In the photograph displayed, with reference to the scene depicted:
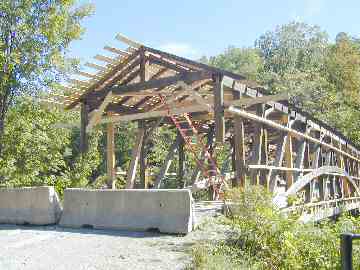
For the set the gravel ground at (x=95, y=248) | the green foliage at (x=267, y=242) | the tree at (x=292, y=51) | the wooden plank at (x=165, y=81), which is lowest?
the gravel ground at (x=95, y=248)

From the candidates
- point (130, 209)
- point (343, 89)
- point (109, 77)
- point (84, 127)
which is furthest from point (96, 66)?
point (343, 89)

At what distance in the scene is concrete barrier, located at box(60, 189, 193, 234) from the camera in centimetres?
865

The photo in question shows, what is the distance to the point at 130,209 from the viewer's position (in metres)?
9.30

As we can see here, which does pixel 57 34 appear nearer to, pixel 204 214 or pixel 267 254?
pixel 204 214

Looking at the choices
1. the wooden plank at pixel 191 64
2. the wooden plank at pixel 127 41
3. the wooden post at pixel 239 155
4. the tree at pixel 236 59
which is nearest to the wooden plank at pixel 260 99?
the wooden plank at pixel 191 64

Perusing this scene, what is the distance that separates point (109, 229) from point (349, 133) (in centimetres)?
2892

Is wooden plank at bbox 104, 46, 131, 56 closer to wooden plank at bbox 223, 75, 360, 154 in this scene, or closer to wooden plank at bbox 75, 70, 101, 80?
wooden plank at bbox 75, 70, 101, 80

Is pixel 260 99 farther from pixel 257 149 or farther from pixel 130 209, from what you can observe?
pixel 130 209

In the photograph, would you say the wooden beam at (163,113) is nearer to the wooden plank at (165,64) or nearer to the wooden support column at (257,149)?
the wooden plank at (165,64)

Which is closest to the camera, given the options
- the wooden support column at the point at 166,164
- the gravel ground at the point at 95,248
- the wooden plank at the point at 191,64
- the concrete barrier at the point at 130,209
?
the gravel ground at the point at 95,248

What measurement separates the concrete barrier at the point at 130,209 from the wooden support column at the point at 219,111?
8.28 ft

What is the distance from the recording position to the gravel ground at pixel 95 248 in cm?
636

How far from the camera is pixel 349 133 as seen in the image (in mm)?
34094

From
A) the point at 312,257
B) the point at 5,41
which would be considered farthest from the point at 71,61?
the point at 312,257
